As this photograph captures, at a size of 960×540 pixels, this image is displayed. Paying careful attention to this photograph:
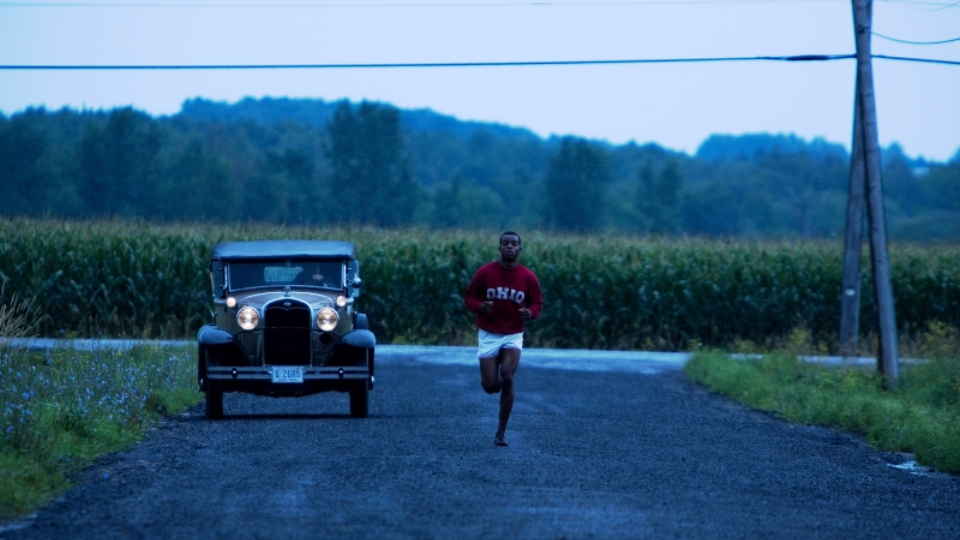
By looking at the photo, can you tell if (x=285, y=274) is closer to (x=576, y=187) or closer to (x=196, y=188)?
(x=196, y=188)

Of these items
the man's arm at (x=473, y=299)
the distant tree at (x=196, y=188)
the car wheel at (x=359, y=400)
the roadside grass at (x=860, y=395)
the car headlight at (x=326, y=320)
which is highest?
the distant tree at (x=196, y=188)

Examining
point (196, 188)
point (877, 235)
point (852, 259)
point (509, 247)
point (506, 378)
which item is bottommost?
point (506, 378)

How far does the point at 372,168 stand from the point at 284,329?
67216 millimetres

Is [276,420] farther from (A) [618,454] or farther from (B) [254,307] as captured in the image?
(A) [618,454]

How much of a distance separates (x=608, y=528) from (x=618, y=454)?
13.2ft

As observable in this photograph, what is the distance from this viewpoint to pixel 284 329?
1426cm

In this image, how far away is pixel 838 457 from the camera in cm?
1284

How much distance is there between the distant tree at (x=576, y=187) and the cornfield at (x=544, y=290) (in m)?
55.1

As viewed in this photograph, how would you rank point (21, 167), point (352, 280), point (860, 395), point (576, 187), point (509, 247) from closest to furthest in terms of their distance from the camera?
1. point (509, 247)
2. point (352, 280)
3. point (860, 395)
4. point (21, 167)
5. point (576, 187)

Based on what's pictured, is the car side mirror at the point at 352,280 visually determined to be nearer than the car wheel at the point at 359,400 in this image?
No

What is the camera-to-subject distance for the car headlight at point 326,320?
47.3ft

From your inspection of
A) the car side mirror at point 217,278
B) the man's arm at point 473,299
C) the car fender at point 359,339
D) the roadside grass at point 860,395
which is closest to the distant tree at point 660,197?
the roadside grass at point 860,395

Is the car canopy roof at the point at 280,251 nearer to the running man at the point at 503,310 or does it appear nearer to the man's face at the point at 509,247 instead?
the running man at the point at 503,310

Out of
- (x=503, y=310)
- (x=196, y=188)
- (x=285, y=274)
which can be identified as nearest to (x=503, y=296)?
(x=503, y=310)
